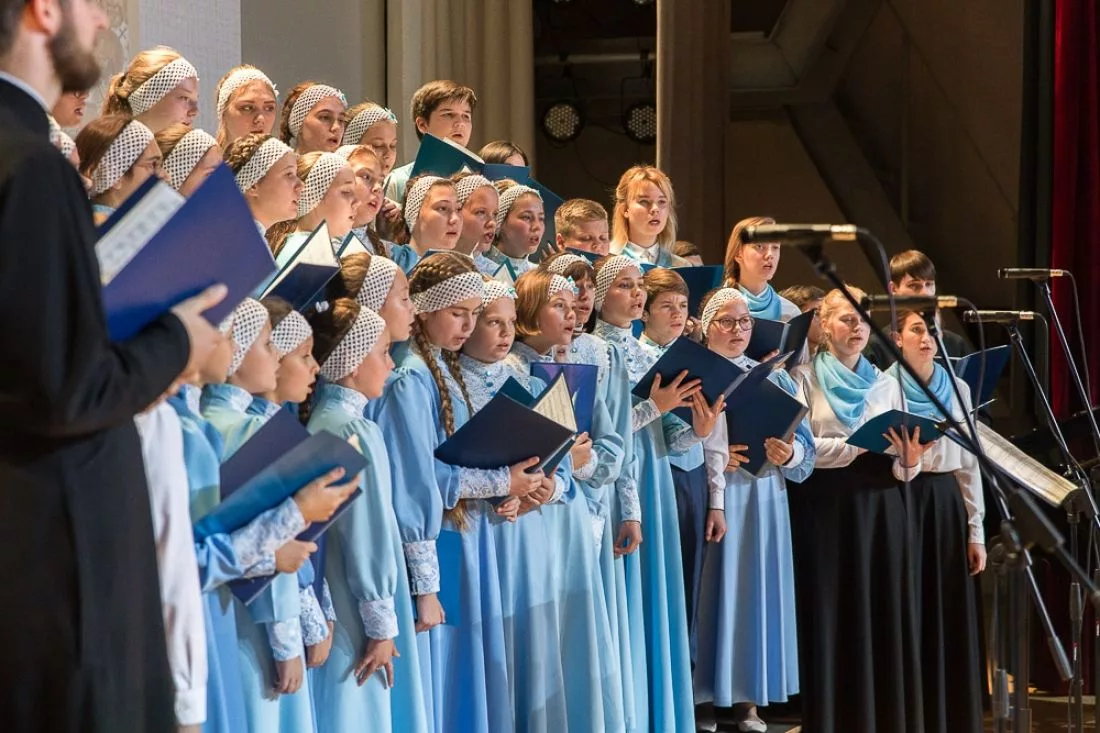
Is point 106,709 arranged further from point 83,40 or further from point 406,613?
point 406,613

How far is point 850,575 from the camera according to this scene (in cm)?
547

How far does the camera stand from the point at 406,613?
332 centimetres

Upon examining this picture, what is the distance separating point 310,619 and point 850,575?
9.66 feet

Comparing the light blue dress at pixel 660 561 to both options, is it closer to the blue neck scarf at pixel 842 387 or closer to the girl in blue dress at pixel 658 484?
the girl in blue dress at pixel 658 484

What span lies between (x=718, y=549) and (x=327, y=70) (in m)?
3.24

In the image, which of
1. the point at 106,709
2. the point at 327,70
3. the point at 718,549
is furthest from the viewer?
the point at 327,70

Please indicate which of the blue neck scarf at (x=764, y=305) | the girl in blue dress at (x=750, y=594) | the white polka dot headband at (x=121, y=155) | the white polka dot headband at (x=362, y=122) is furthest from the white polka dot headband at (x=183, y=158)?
the blue neck scarf at (x=764, y=305)

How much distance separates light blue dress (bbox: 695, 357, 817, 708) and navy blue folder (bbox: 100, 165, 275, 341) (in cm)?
328

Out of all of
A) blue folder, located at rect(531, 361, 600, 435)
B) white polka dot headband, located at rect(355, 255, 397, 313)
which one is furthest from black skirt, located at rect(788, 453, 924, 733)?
white polka dot headband, located at rect(355, 255, 397, 313)

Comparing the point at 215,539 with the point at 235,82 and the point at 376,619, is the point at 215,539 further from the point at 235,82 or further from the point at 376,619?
the point at 235,82

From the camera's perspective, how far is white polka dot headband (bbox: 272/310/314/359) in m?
2.90

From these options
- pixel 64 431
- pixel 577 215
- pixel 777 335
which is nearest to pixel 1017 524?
pixel 64 431

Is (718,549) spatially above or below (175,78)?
below

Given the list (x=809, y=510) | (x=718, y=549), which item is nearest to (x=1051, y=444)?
(x=809, y=510)
